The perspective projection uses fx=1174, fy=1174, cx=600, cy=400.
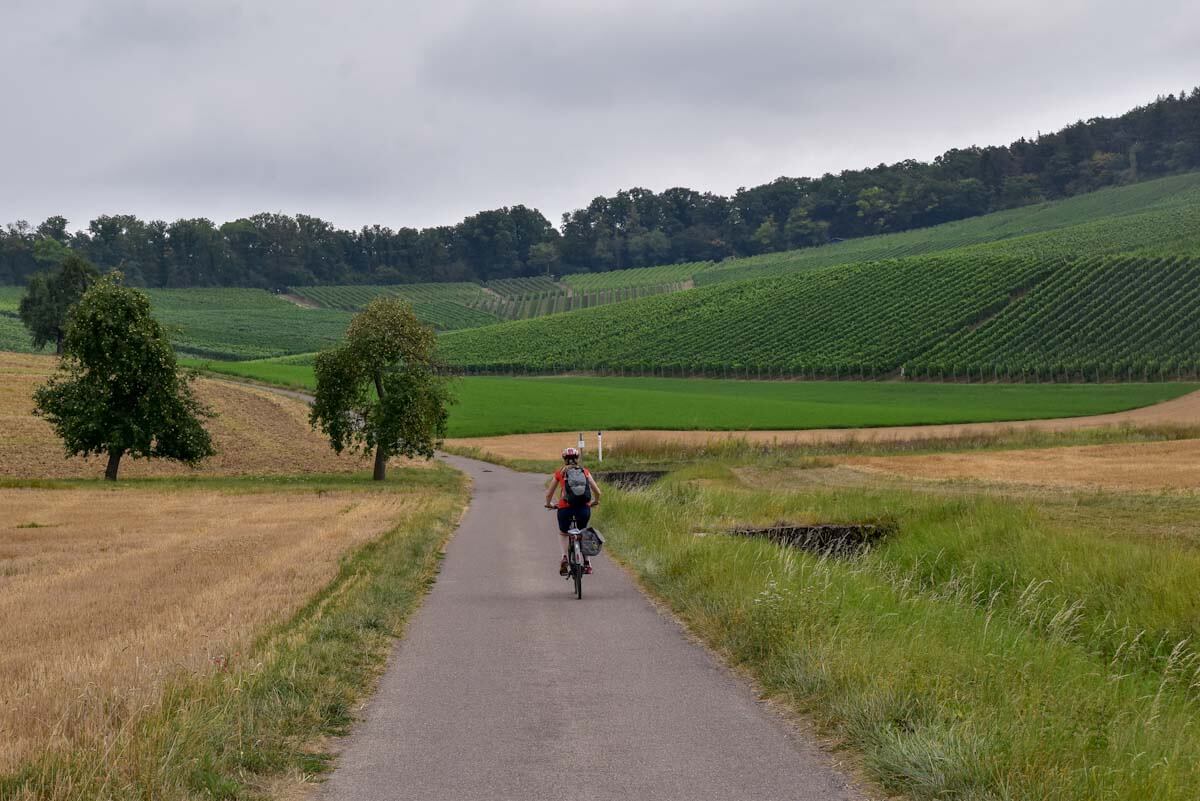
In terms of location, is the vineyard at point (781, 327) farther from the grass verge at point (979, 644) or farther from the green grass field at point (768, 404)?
the grass verge at point (979, 644)

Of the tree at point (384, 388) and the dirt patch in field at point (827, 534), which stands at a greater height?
the tree at point (384, 388)

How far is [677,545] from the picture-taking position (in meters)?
18.5

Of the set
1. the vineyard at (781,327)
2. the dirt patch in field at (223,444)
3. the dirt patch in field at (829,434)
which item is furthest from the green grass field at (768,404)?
the dirt patch in field at (223,444)

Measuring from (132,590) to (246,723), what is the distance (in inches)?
361

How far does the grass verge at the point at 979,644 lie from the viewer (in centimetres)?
700

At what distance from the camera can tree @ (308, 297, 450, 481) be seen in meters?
47.8

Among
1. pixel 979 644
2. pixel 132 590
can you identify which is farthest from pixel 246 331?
pixel 979 644

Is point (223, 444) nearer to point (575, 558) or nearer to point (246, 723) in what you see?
point (575, 558)

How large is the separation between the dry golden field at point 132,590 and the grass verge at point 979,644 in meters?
4.93

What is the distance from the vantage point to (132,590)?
16422 millimetres

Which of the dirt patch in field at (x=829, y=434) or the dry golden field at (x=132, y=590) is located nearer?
the dry golden field at (x=132, y=590)

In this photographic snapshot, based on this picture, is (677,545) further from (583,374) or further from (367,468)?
(583,374)

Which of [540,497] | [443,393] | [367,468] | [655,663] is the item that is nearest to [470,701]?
[655,663]

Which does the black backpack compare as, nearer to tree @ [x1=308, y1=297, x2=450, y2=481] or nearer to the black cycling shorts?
the black cycling shorts
